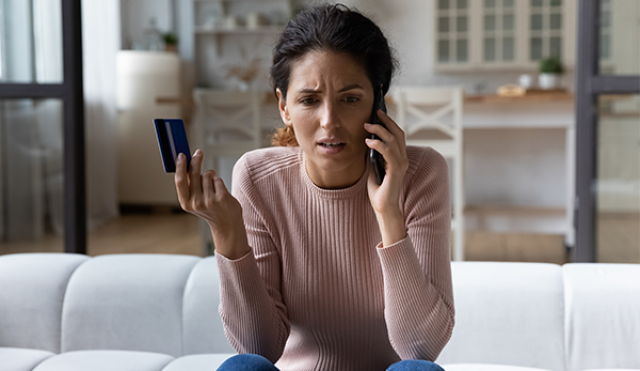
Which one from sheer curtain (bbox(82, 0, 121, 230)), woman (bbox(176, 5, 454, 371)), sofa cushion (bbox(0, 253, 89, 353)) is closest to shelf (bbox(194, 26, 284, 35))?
sheer curtain (bbox(82, 0, 121, 230))

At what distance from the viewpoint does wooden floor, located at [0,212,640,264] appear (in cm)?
356

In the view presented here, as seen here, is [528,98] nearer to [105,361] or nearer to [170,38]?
[105,361]

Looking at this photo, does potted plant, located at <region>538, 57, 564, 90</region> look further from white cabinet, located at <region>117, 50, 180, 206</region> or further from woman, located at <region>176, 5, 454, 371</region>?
woman, located at <region>176, 5, 454, 371</region>

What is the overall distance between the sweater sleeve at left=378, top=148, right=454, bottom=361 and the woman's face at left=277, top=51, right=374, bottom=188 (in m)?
0.15

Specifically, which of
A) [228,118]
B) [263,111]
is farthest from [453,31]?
Result: [228,118]

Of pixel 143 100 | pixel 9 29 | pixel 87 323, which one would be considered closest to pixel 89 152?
pixel 143 100

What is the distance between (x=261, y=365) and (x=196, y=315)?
642mm

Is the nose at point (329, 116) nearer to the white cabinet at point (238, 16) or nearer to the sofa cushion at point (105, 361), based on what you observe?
the sofa cushion at point (105, 361)

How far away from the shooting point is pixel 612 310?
56.2 inches

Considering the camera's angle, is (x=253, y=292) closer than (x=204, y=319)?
Yes

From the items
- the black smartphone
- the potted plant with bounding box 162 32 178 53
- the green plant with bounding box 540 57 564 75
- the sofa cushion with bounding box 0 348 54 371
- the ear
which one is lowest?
the sofa cushion with bounding box 0 348 54 371

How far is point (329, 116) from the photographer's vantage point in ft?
3.44

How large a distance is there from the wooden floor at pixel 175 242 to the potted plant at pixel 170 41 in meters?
1.49

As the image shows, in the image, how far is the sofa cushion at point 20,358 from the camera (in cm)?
146
